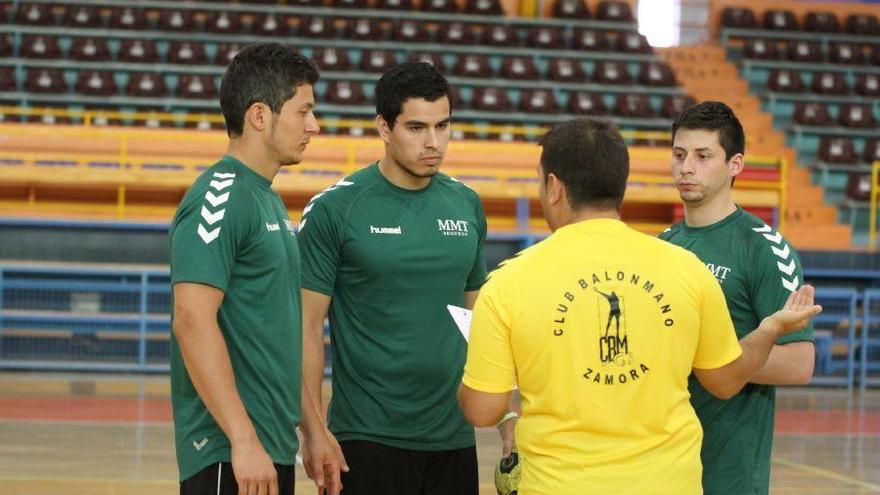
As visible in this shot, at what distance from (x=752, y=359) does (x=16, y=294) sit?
1202 cm

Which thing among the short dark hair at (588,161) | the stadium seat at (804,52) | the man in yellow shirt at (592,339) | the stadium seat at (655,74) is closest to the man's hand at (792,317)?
the man in yellow shirt at (592,339)

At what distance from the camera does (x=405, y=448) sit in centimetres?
383

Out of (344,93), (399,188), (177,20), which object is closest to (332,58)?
(344,93)

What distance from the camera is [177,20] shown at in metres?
21.1

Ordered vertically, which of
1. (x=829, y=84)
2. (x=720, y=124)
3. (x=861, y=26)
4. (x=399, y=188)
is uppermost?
(x=861, y=26)

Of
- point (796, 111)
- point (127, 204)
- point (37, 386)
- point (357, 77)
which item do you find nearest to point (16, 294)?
point (37, 386)

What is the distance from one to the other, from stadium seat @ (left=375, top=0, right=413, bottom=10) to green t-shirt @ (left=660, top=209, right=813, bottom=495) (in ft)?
62.6

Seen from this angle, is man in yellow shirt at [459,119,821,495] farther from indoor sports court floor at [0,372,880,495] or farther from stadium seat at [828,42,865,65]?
stadium seat at [828,42,865,65]

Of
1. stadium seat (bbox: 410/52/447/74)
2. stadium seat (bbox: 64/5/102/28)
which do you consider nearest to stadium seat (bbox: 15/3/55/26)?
stadium seat (bbox: 64/5/102/28)

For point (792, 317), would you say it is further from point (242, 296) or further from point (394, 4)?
point (394, 4)

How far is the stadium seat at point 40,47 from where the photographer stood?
19984 mm

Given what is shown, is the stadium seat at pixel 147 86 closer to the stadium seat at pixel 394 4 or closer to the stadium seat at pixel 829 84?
the stadium seat at pixel 394 4

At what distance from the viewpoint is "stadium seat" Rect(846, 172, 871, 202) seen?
1844cm

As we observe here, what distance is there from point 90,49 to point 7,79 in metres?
1.51
